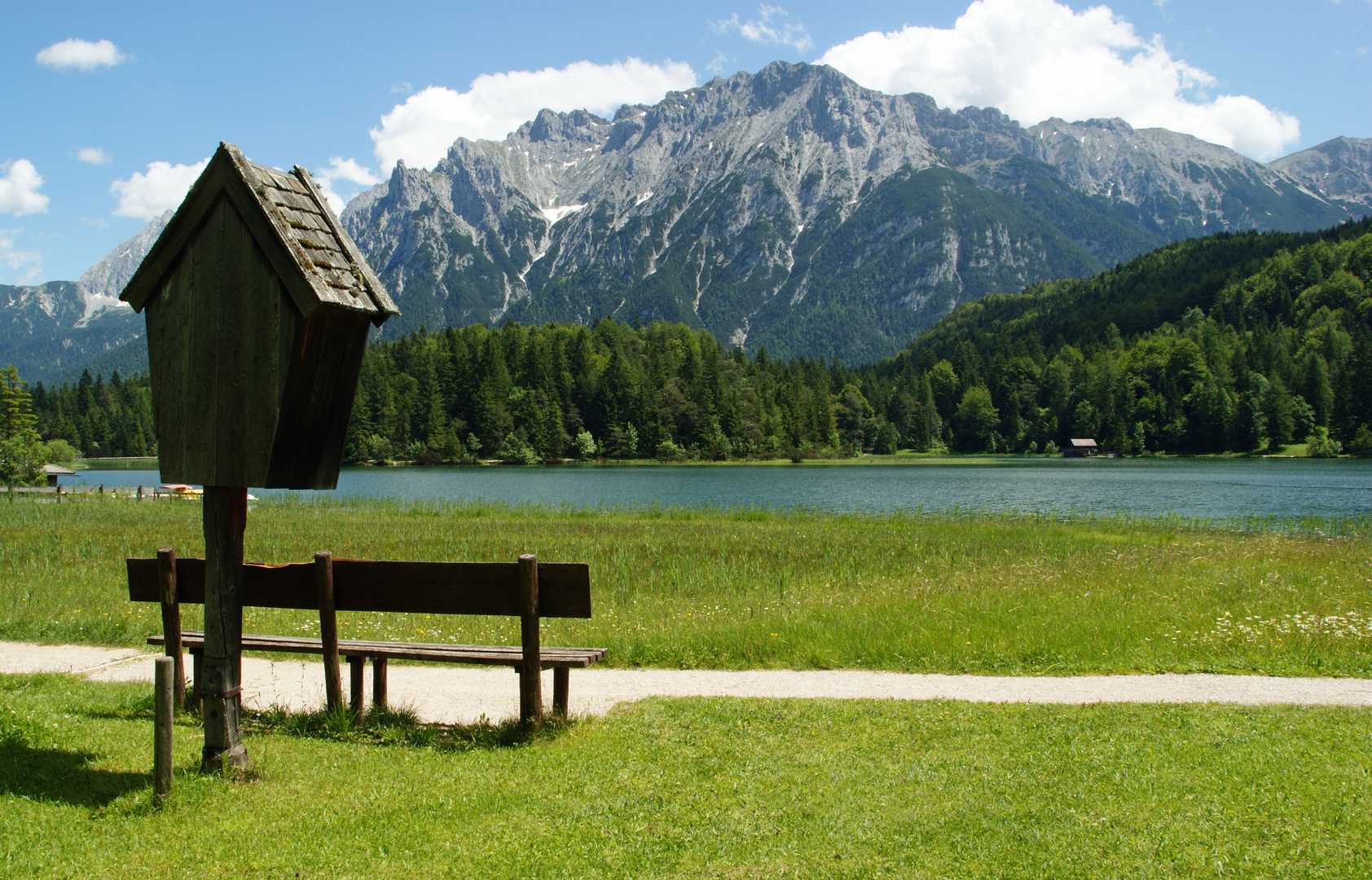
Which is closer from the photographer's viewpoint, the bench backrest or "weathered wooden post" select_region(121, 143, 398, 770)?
"weathered wooden post" select_region(121, 143, 398, 770)

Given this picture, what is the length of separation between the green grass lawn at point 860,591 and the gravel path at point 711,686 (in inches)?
22.8

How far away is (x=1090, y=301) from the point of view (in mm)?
175625

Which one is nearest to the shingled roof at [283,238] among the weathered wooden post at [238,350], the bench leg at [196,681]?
the weathered wooden post at [238,350]

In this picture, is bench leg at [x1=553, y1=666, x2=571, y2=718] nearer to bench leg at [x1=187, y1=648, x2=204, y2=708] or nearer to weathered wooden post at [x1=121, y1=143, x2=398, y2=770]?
weathered wooden post at [x1=121, y1=143, x2=398, y2=770]

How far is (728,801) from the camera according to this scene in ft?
18.3

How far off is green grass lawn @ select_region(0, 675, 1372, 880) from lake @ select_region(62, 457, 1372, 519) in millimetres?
33196

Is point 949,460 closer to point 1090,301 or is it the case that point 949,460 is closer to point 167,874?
point 1090,301

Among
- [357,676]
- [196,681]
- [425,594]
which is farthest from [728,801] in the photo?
[196,681]

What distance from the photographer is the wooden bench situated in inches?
271

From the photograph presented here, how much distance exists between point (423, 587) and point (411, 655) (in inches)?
47.0

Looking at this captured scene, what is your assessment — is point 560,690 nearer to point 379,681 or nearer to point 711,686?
point 379,681

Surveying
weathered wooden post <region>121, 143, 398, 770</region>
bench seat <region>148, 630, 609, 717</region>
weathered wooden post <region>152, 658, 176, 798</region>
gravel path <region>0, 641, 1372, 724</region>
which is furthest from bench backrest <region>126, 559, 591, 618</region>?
gravel path <region>0, 641, 1372, 724</region>

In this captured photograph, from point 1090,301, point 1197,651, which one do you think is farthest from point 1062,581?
point 1090,301

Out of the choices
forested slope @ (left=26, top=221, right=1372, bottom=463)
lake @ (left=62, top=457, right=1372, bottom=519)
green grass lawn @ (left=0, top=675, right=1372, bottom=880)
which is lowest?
lake @ (left=62, top=457, right=1372, bottom=519)
